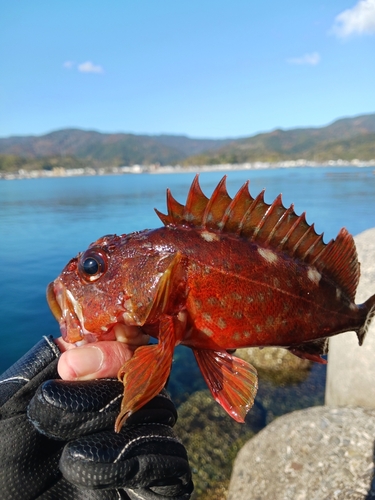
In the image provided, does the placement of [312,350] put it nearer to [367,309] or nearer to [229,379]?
[367,309]

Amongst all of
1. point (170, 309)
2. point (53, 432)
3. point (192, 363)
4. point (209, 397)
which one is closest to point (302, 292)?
point (170, 309)

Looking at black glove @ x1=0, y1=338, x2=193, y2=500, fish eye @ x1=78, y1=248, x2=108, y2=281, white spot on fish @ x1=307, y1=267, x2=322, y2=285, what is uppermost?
fish eye @ x1=78, y1=248, x2=108, y2=281

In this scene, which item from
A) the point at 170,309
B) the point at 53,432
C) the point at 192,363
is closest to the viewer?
the point at 53,432

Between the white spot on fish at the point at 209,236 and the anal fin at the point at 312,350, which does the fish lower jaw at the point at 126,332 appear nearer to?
the white spot on fish at the point at 209,236

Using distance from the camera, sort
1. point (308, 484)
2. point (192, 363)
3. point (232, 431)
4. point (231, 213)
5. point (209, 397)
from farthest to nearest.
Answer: point (192, 363) < point (209, 397) < point (232, 431) < point (308, 484) < point (231, 213)

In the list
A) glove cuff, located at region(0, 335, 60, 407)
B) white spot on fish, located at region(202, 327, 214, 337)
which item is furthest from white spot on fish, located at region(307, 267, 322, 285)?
glove cuff, located at region(0, 335, 60, 407)

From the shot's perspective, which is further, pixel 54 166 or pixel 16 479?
pixel 54 166

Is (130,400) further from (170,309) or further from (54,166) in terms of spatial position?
(54,166)

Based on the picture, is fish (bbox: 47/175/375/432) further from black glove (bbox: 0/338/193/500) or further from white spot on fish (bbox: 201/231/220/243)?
black glove (bbox: 0/338/193/500)

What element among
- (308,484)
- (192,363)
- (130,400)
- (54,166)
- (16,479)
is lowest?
(192,363)
